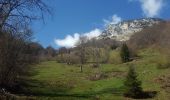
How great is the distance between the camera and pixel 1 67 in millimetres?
45125

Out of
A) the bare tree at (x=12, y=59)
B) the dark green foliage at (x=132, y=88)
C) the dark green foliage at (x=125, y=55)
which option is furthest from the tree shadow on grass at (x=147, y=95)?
the dark green foliage at (x=125, y=55)

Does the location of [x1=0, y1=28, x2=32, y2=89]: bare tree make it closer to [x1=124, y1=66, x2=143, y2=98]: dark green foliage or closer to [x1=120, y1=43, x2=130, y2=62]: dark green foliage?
[x1=124, y1=66, x2=143, y2=98]: dark green foliage

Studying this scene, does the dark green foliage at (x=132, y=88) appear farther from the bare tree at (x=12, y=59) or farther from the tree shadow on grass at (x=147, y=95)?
the bare tree at (x=12, y=59)

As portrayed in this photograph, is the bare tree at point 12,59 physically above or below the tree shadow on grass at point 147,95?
above

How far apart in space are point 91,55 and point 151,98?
96639mm

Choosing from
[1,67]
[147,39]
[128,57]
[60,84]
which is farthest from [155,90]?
[147,39]

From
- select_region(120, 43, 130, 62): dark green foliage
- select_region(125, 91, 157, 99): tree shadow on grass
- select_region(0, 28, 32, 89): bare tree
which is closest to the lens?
select_region(125, 91, 157, 99): tree shadow on grass

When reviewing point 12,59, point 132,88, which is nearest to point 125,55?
point 12,59

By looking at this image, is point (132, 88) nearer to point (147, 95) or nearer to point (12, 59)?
point (147, 95)

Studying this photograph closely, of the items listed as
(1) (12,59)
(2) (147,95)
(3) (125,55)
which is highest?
(3) (125,55)

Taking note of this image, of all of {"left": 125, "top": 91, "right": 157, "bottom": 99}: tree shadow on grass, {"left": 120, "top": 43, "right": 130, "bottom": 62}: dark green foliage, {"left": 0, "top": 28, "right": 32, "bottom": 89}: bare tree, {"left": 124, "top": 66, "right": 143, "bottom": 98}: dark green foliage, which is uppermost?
{"left": 120, "top": 43, "right": 130, "bottom": 62}: dark green foliage

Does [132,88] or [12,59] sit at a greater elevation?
[12,59]

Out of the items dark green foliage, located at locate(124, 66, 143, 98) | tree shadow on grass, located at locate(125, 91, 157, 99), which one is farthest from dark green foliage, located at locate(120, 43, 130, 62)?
dark green foliage, located at locate(124, 66, 143, 98)

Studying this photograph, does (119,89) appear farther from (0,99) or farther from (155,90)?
(0,99)
